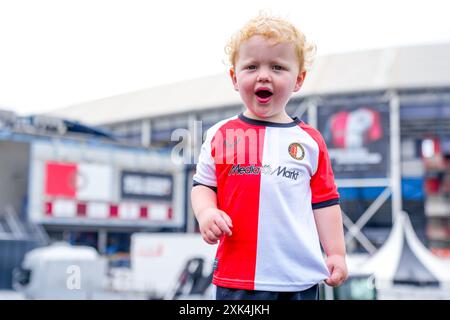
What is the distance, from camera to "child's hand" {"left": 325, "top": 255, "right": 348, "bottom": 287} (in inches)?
62.3

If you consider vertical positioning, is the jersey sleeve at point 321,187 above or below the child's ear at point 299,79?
below

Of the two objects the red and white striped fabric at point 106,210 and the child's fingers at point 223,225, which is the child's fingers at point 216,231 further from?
the red and white striped fabric at point 106,210

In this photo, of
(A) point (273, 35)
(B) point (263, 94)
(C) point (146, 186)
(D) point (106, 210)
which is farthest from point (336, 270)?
(C) point (146, 186)

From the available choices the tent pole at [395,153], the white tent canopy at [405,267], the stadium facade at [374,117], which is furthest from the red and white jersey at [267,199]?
the tent pole at [395,153]

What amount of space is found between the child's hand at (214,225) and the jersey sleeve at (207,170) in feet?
0.42

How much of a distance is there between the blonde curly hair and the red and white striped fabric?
55.4 feet

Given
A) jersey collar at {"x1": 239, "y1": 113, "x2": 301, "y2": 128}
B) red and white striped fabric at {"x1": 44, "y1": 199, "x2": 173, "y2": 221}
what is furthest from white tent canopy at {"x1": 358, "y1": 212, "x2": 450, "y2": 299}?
jersey collar at {"x1": 239, "y1": 113, "x2": 301, "y2": 128}

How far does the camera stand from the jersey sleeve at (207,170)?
1.58 meters

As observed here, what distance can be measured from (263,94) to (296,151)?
6.7 inches

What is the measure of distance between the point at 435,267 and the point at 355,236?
36.5ft

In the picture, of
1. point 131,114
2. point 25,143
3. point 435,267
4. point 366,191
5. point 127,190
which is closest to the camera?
point 435,267
